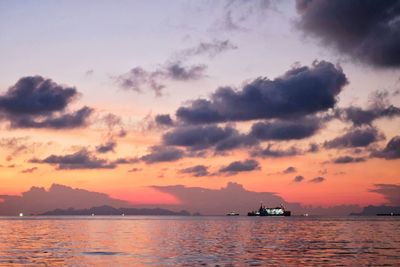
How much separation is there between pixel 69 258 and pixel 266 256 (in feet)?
Result: 101

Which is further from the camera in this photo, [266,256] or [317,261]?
[266,256]

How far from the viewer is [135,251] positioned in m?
86.6

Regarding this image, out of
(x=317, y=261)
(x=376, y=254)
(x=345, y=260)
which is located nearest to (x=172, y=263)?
(x=317, y=261)

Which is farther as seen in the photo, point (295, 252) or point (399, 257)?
point (295, 252)

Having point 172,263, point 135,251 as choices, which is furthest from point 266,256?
point 135,251

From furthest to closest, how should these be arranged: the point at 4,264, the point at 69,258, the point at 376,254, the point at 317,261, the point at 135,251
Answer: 1. the point at 135,251
2. the point at 376,254
3. the point at 69,258
4. the point at 317,261
5. the point at 4,264

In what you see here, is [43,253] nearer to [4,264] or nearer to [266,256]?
[4,264]

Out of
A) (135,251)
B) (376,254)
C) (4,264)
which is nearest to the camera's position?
(4,264)

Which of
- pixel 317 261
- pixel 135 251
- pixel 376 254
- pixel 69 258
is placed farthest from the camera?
pixel 135 251

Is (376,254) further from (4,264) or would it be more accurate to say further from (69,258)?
(4,264)

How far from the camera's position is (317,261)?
69.1m

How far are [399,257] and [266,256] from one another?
67.1 feet

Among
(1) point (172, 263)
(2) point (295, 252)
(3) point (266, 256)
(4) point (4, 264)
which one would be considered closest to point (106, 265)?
(1) point (172, 263)

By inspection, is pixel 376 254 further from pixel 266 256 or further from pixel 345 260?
pixel 266 256
